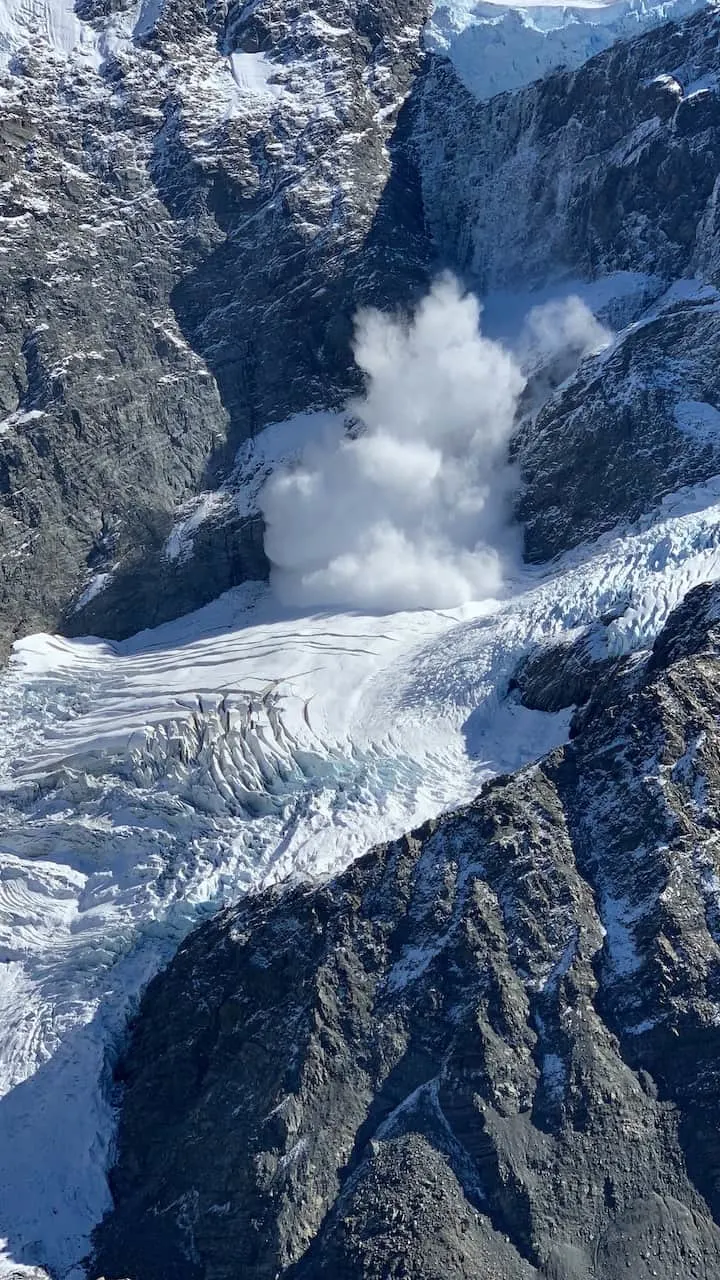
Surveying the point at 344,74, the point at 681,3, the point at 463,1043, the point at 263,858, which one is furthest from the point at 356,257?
the point at 463,1043

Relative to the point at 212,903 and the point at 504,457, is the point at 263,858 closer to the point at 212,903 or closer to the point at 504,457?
the point at 212,903

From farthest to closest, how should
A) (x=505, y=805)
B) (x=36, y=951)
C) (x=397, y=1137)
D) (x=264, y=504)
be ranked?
(x=264, y=504), (x=36, y=951), (x=505, y=805), (x=397, y=1137)

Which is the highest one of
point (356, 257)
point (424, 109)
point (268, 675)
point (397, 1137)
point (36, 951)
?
point (424, 109)

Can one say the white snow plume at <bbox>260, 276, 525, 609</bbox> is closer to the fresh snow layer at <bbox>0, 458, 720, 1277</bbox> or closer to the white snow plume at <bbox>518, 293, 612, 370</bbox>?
the white snow plume at <bbox>518, 293, 612, 370</bbox>

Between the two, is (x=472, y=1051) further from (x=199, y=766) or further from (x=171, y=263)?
(x=171, y=263)

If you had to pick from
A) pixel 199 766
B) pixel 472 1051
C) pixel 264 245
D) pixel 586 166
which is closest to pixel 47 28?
pixel 264 245

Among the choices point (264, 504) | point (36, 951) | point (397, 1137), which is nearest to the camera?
point (397, 1137)

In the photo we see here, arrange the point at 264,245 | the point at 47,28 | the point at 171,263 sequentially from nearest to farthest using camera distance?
1. the point at 171,263
2. the point at 264,245
3. the point at 47,28
